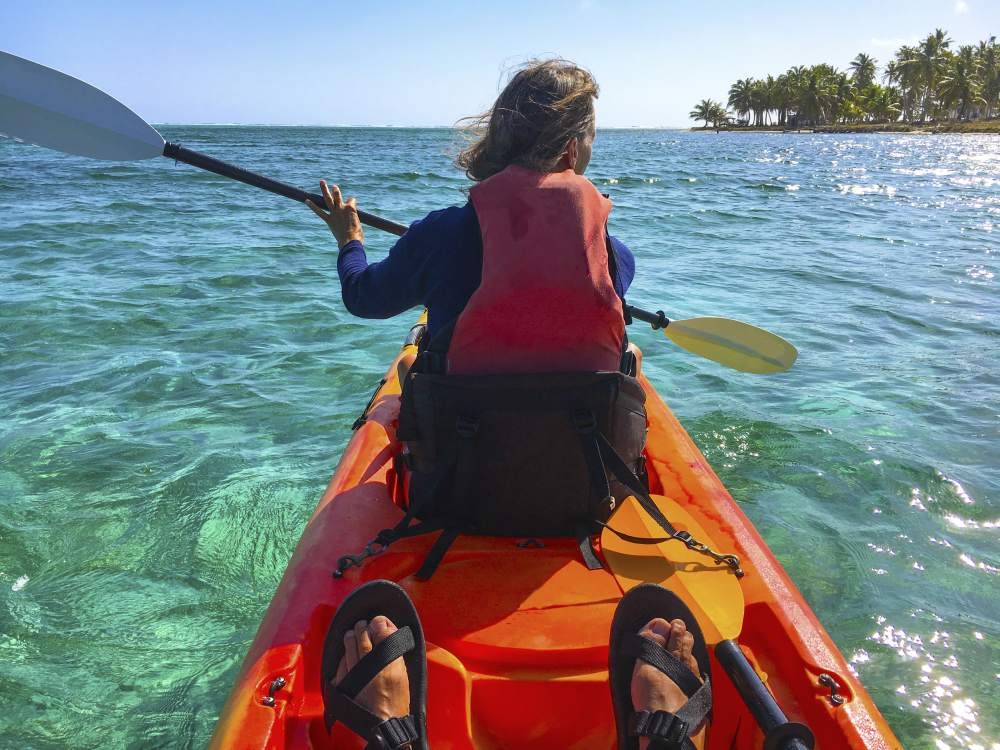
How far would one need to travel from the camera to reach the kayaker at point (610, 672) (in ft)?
4.73

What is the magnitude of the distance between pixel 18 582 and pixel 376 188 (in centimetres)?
1568

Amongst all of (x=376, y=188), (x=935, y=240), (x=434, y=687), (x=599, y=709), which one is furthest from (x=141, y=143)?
(x=376, y=188)

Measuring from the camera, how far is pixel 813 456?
13.9ft

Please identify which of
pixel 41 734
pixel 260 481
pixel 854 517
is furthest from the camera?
pixel 260 481

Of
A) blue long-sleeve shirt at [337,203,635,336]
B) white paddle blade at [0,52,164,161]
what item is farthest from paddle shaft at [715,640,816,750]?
white paddle blade at [0,52,164,161]

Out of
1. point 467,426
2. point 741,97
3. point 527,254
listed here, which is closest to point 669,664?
point 467,426

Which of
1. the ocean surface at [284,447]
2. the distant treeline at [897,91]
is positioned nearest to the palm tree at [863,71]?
the distant treeline at [897,91]

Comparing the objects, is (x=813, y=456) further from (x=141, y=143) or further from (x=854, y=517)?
(x=141, y=143)

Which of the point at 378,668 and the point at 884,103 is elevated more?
the point at 884,103

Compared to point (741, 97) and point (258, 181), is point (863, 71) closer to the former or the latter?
point (741, 97)

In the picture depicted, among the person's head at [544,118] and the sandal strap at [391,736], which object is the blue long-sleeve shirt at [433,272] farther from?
the sandal strap at [391,736]

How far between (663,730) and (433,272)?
1.24 meters

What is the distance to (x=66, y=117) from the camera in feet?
11.9

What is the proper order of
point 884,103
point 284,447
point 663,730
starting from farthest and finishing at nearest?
1. point 884,103
2. point 284,447
3. point 663,730
